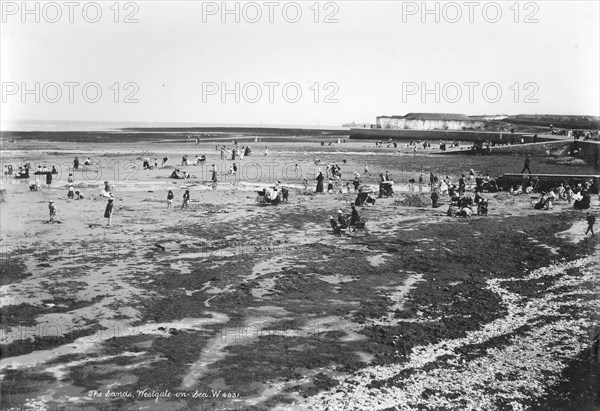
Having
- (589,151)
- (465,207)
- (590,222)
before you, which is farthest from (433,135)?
(590,222)

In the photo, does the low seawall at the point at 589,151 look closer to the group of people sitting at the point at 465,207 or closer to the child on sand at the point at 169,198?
the group of people sitting at the point at 465,207

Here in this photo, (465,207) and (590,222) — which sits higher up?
(465,207)

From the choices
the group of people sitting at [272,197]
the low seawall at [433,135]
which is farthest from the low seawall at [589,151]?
the group of people sitting at [272,197]

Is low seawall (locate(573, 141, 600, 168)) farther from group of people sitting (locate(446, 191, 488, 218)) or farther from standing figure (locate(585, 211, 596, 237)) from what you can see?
standing figure (locate(585, 211, 596, 237))

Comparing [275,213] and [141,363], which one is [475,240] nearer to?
[275,213]

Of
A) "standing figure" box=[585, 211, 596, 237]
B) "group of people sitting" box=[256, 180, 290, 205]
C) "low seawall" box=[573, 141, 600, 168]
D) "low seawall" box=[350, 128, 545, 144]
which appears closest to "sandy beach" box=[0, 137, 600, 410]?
"standing figure" box=[585, 211, 596, 237]

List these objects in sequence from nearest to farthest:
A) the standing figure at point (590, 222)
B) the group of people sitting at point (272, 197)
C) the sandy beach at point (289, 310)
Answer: the sandy beach at point (289, 310)
the standing figure at point (590, 222)
the group of people sitting at point (272, 197)

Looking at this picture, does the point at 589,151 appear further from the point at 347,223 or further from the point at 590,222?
the point at 347,223

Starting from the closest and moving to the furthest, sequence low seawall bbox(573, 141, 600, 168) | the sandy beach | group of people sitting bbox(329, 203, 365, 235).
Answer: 1. the sandy beach
2. group of people sitting bbox(329, 203, 365, 235)
3. low seawall bbox(573, 141, 600, 168)

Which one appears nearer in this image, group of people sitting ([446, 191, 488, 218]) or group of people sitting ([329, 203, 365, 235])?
group of people sitting ([329, 203, 365, 235])

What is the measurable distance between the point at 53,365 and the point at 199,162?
105 ft

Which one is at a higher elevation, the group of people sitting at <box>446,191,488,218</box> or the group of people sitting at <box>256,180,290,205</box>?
the group of people sitting at <box>256,180,290,205</box>

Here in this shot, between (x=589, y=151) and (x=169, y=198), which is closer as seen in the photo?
(x=169, y=198)

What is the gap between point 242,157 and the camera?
44344 millimetres
